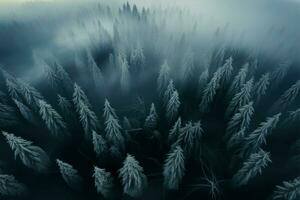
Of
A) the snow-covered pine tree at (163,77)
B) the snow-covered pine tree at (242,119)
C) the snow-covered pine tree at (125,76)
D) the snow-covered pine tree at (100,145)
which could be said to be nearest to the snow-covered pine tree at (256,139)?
the snow-covered pine tree at (242,119)

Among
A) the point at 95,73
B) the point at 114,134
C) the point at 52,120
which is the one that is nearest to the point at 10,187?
the point at 52,120

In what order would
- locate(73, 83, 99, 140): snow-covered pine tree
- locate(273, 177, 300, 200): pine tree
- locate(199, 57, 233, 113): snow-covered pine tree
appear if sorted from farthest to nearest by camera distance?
locate(199, 57, 233, 113): snow-covered pine tree, locate(73, 83, 99, 140): snow-covered pine tree, locate(273, 177, 300, 200): pine tree

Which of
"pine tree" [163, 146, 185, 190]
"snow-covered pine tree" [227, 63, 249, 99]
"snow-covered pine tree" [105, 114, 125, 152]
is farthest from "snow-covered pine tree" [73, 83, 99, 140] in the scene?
"snow-covered pine tree" [227, 63, 249, 99]

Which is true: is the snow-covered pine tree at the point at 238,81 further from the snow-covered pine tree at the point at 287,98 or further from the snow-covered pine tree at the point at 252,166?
the snow-covered pine tree at the point at 252,166

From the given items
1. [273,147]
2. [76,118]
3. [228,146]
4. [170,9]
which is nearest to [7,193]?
[76,118]

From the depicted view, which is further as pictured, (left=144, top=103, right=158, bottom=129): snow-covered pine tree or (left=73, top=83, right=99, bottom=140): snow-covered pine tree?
(left=144, top=103, right=158, bottom=129): snow-covered pine tree

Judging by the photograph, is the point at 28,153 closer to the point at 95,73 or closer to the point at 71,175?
the point at 71,175

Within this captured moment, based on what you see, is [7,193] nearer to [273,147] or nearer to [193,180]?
[193,180]

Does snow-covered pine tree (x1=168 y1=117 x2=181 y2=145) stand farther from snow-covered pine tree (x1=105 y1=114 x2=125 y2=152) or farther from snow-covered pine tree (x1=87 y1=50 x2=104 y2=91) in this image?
snow-covered pine tree (x1=87 y1=50 x2=104 y2=91)
